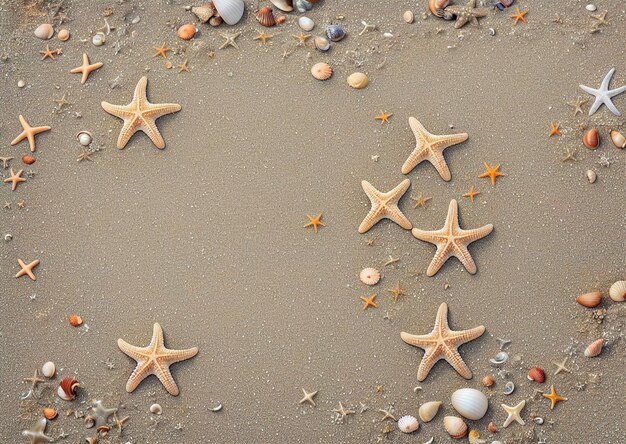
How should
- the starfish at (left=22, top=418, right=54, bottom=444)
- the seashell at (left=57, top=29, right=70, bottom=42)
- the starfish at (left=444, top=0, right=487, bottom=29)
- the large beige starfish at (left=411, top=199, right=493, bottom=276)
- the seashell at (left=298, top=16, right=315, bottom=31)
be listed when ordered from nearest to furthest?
the large beige starfish at (left=411, top=199, right=493, bottom=276)
the starfish at (left=22, top=418, right=54, bottom=444)
the starfish at (left=444, top=0, right=487, bottom=29)
the seashell at (left=298, top=16, right=315, bottom=31)
the seashell at (left=57, top=29, right=70, bottom=42)

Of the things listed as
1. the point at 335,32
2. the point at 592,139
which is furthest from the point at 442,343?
the point at 335,32

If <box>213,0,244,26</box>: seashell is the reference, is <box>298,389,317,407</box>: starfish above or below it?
below

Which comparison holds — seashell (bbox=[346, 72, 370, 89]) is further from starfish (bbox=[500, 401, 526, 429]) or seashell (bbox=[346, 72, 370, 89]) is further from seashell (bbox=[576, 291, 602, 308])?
starfish (bbox=[500, 401, 526, 429])

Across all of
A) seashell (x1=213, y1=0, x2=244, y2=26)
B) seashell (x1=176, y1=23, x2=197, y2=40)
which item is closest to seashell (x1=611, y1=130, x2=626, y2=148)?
seashell (x1=213, y1=0, x2=244, y2=26)

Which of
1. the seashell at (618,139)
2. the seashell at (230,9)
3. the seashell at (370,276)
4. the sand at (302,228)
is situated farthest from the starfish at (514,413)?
the seashell at (230,9)

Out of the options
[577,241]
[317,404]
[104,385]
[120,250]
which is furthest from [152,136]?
[577,241]

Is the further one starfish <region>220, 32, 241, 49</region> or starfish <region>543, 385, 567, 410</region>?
starfish <region>220, 32, 241, 49</region>
